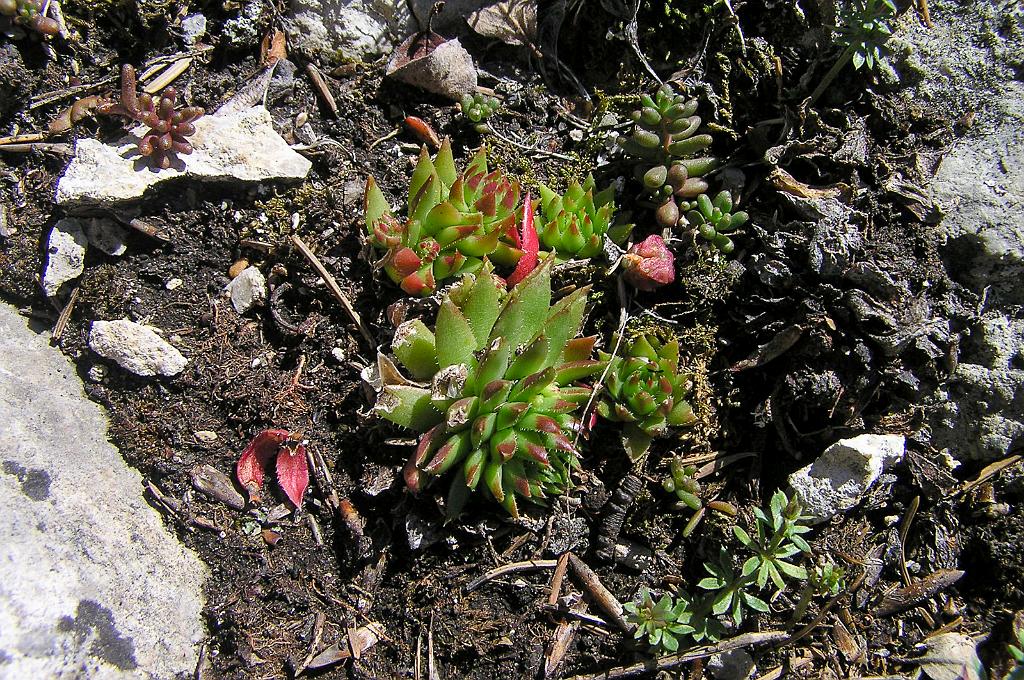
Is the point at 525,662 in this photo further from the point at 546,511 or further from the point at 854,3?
the point at 854,3

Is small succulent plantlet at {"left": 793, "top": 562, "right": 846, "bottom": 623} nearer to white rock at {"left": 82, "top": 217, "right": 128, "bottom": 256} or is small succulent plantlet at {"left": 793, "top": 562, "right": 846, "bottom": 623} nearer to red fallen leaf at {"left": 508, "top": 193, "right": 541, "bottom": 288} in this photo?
red fallen leaf at {"left": 508, "top": 193, "right": 541, "bottom": 288}

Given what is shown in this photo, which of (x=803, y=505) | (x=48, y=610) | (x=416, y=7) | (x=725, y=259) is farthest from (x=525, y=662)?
(x=416, y=7)

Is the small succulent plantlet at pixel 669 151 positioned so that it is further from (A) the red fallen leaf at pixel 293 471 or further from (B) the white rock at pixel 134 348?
(B) the white rock at pixel 134 348

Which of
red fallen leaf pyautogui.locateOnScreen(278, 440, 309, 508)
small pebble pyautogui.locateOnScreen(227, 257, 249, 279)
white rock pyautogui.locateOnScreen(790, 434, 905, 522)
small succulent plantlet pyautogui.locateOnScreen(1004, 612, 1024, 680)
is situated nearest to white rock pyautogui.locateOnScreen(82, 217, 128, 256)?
small pebble pyautogui.locateOnScreen(227, 257, 249, 279)

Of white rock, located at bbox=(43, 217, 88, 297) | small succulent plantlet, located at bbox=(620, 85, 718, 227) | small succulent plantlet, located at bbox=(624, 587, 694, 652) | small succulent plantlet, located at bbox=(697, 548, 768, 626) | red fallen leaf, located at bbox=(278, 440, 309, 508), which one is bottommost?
small succulent plantlet, located at bbox=(624, 587, 694, 652)

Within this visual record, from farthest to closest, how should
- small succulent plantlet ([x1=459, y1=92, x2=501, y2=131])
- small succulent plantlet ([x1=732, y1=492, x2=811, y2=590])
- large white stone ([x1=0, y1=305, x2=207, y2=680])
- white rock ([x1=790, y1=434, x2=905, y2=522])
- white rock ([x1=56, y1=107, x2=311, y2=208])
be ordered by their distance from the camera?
small succulent plantlet ([x1=459, y1=92, x2=501, y2=131]) → white rock ([x1=56, y1=107, x2=311, y2=208]) → white rock ([x1=790, y1=434, x2=905, y2=522]) → small succulent plantlet ([x1=732, y1=492, x2=811, y2=590]) → large white stone ([x1=0, y1=305, x2=207, y2=680])

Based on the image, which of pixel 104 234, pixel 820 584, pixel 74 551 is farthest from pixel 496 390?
pixel 104 234
